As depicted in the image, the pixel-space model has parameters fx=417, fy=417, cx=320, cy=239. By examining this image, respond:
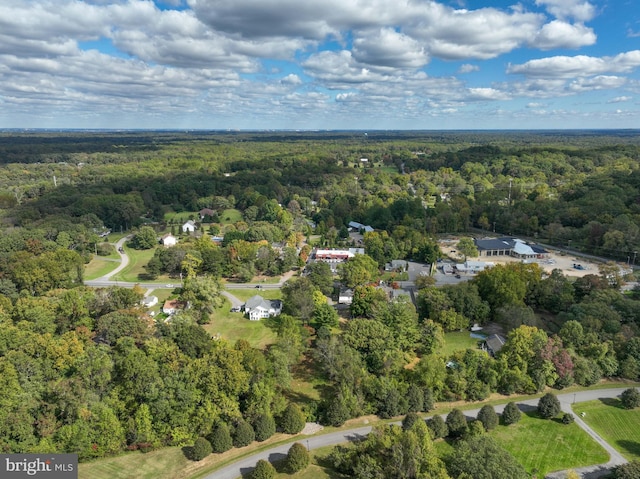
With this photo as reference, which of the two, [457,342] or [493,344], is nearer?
[493,344]

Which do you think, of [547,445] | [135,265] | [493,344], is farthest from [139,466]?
[135,265]

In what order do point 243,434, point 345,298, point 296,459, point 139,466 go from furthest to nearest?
point 345,298, point 243,434, point 139,466, point 296,459

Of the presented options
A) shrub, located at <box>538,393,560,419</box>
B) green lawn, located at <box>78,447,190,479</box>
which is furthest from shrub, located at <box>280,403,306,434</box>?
shrub, located at <box>538,393,560,419</box>

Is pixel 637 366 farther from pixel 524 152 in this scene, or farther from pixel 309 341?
pixel 524 152

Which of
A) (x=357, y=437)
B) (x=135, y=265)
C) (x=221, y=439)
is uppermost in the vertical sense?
(x=135, y=265)

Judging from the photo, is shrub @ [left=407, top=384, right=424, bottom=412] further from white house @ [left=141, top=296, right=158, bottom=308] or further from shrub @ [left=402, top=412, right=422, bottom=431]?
white house @ [left=141, top=296, right=158, bottom=308]

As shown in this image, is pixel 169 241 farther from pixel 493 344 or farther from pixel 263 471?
pixel 263 471
